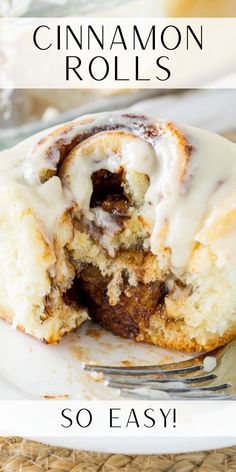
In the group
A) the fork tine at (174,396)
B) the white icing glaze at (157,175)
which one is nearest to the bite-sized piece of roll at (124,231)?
the white icing glaze at (157,175)

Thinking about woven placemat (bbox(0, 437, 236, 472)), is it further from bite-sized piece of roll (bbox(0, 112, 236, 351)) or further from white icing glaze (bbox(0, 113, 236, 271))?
white icing glaze (bbox(0, 113, 236, 271))

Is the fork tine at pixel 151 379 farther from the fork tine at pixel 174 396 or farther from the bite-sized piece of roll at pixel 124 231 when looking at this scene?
the bite-sized piece of roll at pixel 124 231

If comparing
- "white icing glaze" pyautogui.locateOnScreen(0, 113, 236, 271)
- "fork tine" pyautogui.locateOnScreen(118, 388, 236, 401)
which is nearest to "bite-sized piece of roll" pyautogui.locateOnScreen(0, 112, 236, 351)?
"white icing glaze" pyautogui.locateOnScreen(0, 113, 236, 271)

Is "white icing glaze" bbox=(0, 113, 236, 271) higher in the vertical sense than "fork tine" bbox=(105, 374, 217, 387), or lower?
higher

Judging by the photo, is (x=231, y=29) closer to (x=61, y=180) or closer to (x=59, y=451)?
(x=61, y=180)

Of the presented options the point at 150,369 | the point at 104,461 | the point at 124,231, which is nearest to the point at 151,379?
the point at 150,369

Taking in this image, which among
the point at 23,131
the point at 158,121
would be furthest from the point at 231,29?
the point at 158,121
